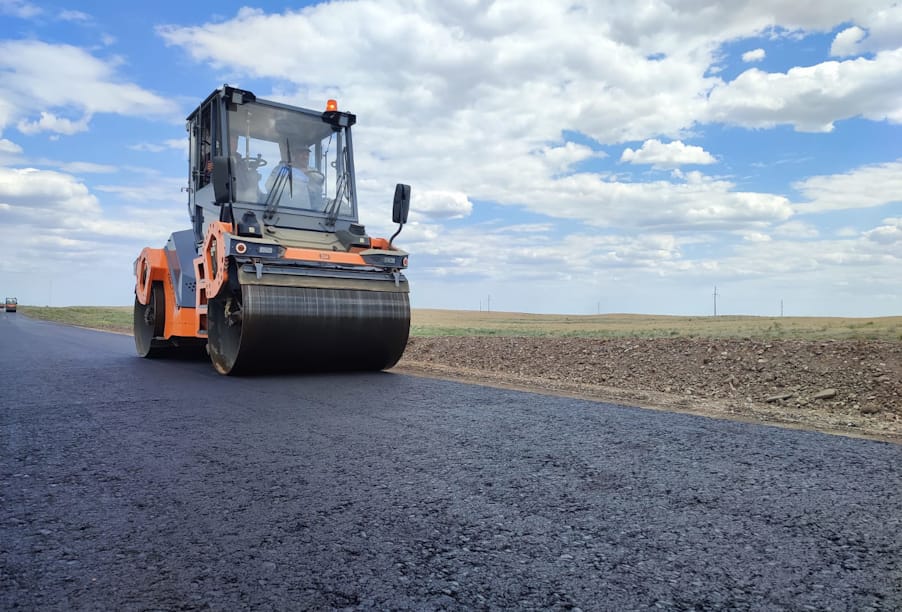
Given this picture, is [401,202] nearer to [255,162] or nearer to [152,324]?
[255,162]

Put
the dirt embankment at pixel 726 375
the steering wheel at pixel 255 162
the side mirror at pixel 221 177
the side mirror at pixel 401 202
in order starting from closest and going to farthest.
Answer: the dirt embankment at pixel 726 375, the side mirror at pixel 221 177, the side mirror at pixel 401 202, the steering wheel at pixel 255 162

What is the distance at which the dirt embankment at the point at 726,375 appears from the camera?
669 cm

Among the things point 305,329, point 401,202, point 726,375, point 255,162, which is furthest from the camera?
point 255,162

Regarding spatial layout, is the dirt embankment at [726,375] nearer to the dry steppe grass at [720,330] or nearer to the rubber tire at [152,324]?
the rubber tire at [152,324]

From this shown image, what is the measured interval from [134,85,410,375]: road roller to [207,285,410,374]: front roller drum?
1 cm

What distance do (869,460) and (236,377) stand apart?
655cm

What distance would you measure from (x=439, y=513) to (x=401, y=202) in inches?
254

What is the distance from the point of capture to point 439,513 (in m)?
2.91

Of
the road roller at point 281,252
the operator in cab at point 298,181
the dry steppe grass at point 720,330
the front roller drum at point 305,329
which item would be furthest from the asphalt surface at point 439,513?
the dry steppe grass at point 720,330

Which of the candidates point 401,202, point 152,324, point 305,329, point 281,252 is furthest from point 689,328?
point 281,252

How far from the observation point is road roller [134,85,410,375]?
789 cm

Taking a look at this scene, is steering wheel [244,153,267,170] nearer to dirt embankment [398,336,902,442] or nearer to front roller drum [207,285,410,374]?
front roller drum [207,285,410,374]

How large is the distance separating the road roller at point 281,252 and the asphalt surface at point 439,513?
2632 millimetres

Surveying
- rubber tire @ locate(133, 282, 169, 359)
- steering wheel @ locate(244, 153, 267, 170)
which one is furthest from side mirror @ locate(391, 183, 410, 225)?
rubber tire @ locate(133, 282, 169, 359)
